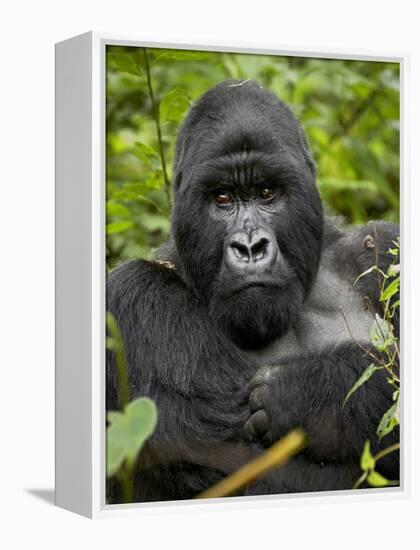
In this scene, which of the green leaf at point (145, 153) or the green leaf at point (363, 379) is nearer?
the green leaf at point (363, 379)

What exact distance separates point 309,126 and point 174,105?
164 centimetres

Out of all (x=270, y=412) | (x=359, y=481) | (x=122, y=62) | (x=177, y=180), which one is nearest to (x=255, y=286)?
(x=270, y=412)

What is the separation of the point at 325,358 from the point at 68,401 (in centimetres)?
109

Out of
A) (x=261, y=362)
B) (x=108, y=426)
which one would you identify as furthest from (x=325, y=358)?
(x=108, y=426)

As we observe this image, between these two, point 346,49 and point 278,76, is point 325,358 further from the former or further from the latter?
point 278,76

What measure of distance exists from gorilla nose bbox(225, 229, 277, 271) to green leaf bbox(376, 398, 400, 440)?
90 cm

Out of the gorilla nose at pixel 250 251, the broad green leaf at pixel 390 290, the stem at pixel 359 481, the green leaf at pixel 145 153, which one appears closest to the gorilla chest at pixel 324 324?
the broad green leaf at pixel 390 290

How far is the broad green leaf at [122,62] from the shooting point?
5.01 m

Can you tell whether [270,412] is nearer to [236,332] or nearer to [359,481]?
[236,332]

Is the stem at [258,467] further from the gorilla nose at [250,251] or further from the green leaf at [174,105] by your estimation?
the green leaf at [174,105]

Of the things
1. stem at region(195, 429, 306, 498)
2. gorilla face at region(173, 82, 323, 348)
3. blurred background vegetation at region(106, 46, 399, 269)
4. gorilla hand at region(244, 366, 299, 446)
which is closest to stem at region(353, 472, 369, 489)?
stem at region(195, 429, 306, 498)

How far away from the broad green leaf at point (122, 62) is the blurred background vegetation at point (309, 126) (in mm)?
617

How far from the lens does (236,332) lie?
4504mm

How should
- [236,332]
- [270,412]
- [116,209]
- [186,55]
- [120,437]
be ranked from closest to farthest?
1. [120,437]
2. [270,412]
3. [236,332]
4. [186,55]
5. [116,209]
